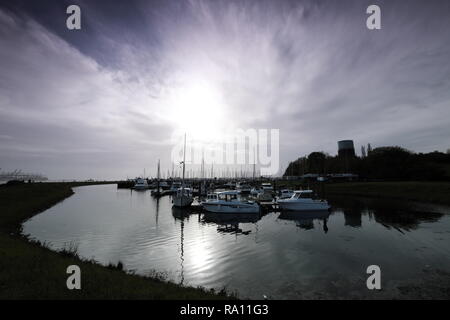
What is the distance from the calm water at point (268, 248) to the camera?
13.6m

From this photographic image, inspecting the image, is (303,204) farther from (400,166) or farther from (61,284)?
(400,166)

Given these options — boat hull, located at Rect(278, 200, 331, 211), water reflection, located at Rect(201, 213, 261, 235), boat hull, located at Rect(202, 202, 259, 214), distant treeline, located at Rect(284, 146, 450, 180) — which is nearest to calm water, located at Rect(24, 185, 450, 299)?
water reflection, located at Rect(201, 213, 261, 235)

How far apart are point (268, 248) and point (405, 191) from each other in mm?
56148

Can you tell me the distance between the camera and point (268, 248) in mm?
20406

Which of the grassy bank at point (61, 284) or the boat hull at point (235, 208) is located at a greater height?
the grassy bank at point (61, 284)

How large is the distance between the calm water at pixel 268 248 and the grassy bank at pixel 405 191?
57.2 feet

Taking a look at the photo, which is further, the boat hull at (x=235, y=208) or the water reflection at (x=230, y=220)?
the boat hull at (x=235, y=208)

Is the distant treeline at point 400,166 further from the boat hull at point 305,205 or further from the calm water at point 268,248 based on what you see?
the boat hull at point 305,205

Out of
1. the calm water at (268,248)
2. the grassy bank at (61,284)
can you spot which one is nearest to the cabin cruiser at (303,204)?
the calm water at (268,248)

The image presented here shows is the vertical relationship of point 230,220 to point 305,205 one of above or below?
→ below

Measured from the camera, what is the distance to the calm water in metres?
13.6

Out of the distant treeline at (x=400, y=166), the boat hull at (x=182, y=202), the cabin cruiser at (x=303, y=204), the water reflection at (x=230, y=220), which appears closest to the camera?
the water reflection at (x=230, y=220)

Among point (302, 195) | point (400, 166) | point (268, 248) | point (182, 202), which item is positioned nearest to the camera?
point (268, 248)

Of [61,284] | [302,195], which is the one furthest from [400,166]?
[61,284]
